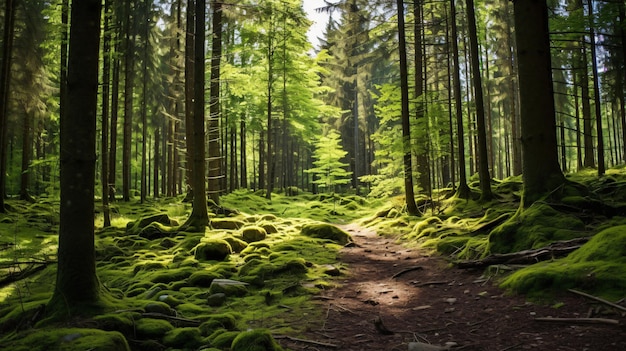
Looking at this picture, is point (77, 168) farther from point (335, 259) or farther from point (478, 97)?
point (478, 97)

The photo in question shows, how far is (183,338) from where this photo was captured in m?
4.07

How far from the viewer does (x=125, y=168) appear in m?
20.4

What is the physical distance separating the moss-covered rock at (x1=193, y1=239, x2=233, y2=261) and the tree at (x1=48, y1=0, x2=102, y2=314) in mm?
4183

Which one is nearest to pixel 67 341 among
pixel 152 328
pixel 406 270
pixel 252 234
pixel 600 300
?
pixel 152 328

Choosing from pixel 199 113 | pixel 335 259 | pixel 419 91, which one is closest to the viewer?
pixel 335 259

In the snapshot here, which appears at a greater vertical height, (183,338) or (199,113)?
(199,113)

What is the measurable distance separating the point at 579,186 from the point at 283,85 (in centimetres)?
1931

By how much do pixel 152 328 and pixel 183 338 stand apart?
39cm

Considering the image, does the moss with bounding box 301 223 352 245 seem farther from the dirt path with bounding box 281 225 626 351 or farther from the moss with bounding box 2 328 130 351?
the moss with bounding box 2 328 130 351

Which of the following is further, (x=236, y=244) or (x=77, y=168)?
(x=236, y=244)

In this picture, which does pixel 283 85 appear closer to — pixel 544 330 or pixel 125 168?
pixel 125 168

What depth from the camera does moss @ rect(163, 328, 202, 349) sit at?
399 cm

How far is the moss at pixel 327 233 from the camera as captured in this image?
11.1 meters

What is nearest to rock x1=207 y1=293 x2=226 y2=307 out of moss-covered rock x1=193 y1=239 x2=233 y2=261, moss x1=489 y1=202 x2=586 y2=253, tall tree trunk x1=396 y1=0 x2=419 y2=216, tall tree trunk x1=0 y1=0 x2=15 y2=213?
moss-covered rock x1=193 y1=239 x2=233 y2=261
